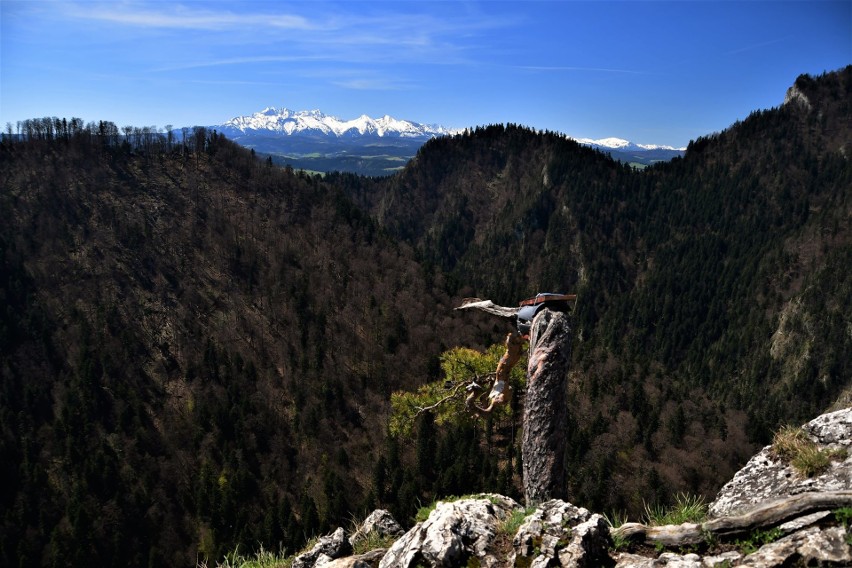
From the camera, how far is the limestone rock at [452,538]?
1116 cm

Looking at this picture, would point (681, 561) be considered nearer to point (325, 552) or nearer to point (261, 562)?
point (325, 552)

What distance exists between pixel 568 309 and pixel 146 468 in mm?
105783

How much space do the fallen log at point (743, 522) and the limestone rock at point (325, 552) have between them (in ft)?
24.9

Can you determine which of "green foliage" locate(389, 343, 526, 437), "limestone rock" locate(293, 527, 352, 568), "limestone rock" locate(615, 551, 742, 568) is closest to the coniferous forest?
"green foliage" locate(389, 343, 526, 437)

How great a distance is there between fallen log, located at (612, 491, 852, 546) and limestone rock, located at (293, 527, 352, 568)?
7.58 m

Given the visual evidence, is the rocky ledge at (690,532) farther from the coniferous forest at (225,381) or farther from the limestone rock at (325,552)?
the coniferous forest at (225,381)

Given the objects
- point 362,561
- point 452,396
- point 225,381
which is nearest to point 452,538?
point 362,561

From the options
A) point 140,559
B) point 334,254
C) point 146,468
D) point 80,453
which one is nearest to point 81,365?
point 80,453

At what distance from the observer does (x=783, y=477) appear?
1172cm

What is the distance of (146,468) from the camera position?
9594cm

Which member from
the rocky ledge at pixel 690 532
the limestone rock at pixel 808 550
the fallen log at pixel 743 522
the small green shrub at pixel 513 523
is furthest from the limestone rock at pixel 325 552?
the limestone rock at pixel 808 550

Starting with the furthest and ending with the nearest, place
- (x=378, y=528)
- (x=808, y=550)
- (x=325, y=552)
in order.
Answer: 1. (x=378, y=528)
2. (x=325, y=552)
3. (x=808, y=550)

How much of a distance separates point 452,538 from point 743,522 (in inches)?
231

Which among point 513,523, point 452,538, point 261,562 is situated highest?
point 513,523
